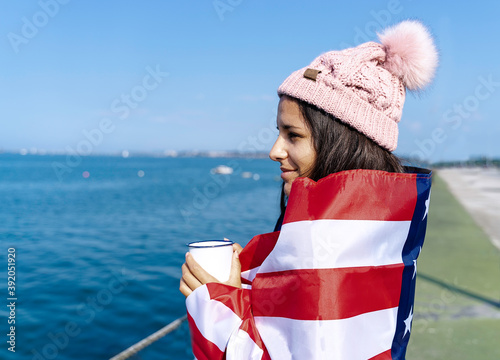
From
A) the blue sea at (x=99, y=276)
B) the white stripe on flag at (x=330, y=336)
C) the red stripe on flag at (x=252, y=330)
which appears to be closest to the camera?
the white stripe on flag at (x=330, y=336)

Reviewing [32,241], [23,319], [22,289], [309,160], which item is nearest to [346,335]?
[309,160]

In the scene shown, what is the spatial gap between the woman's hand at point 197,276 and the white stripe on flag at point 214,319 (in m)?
0.05

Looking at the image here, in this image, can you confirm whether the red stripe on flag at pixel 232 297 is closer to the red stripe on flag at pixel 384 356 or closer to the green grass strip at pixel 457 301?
the red stripe on flag at pixel 384 356

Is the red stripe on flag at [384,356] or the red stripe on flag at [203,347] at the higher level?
the red stripe on flag at [384,356]

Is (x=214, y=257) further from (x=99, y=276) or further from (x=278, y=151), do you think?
(x=99, y=276)

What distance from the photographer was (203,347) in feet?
4.50

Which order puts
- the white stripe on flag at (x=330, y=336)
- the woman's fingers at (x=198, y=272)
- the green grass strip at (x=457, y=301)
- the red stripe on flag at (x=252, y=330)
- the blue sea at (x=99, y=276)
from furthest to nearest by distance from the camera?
the blue sea at (x=99, y=276)
the green grass strip at (x=457, y=301)
the woman's fingers at (x=198, y=272)
the red stripe on flag at (x=252, y=330)
the white stripe on flag at (x=330, y=336)

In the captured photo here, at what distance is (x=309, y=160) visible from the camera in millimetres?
1507

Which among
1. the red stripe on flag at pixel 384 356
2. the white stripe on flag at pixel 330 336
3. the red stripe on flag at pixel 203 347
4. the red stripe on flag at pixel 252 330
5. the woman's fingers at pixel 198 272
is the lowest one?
the red stripe on flag at pixel 203 347

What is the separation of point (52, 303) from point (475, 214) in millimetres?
14068

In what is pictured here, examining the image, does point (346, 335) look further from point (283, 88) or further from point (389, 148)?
point (283, 88)

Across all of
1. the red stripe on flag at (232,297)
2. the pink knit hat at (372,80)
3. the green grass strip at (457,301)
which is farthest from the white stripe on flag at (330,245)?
the green grass strip at (457,301)

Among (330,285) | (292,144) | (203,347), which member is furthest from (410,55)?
(203,347)

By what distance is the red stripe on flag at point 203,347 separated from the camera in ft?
4.37
